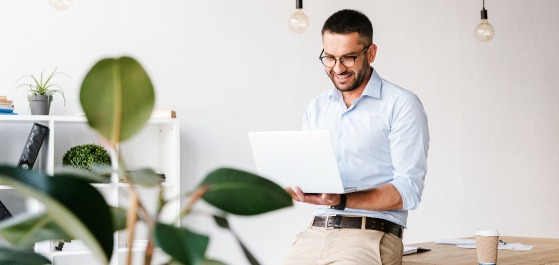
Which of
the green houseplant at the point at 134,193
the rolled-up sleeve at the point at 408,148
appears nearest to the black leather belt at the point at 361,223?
the rolled-up sleeve at the point at 408,148

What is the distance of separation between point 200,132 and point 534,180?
3468mm

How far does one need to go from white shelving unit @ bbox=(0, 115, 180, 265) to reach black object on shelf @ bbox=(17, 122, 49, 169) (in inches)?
2.2

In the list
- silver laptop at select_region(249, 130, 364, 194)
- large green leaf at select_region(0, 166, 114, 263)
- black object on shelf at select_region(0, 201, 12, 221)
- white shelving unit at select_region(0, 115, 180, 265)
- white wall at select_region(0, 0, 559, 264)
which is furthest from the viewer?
white wall at select_region(0, 0, 559, 264)

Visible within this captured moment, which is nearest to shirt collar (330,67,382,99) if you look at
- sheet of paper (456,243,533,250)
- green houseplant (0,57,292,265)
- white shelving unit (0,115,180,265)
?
sheet of paper (456,243,533,250)

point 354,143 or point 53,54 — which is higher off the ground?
point 53,54

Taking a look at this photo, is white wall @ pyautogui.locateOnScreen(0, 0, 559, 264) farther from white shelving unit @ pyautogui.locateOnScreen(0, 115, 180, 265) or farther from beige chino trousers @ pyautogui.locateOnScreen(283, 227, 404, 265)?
beige chino trousers @ pyautogui.locateOnScreen(283, 227, 404, 265)

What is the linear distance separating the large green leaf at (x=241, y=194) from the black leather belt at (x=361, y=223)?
2376mm

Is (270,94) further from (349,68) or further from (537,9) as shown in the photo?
(537,9)

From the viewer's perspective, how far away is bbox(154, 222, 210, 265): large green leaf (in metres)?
0.66

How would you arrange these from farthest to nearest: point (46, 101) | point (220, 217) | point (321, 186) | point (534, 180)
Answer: point (534, 180) → point (46, 101) → point (321, 186) → point (220, 217)

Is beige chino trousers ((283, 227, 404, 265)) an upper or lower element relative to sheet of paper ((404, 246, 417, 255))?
upper

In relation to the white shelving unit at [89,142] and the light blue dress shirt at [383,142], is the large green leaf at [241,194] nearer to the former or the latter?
the light blue dress shirt at [383,142]

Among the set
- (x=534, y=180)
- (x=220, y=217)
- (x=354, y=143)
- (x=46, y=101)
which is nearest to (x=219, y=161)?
(x=46, y=101)

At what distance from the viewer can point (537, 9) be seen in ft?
24.1
